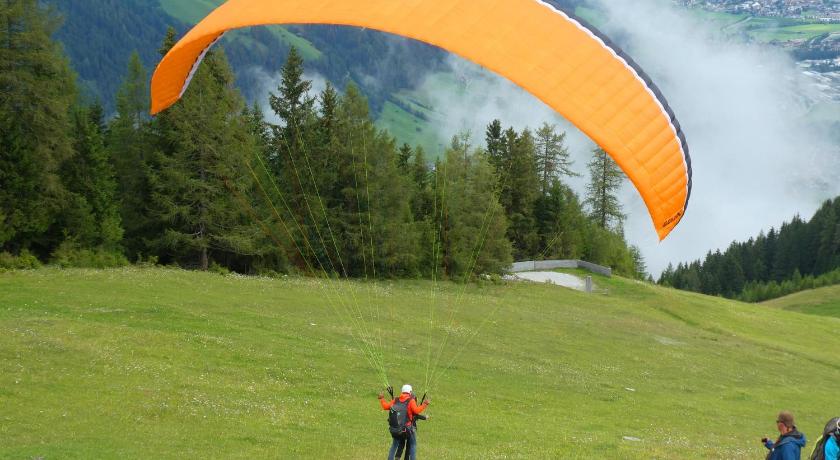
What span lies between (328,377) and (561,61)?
39.0 ft

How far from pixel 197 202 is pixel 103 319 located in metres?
19.9

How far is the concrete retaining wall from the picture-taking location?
59594mm

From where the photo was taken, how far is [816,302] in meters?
83.8

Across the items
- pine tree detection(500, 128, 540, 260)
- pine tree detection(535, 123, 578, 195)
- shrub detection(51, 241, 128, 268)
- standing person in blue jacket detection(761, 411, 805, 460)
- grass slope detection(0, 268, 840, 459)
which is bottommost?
grass slope detection(0, 268, 840, 459)

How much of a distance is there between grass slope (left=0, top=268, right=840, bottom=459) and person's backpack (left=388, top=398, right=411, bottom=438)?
301 cm

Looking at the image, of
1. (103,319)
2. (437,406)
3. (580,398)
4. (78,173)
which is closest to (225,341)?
(103,319)

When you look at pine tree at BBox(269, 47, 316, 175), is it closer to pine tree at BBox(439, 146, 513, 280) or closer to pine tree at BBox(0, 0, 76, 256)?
pine tree at BBox(439, 146, 513, 280)

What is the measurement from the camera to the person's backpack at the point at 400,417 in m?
10.8

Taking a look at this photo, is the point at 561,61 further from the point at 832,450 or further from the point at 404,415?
the point at 832,450

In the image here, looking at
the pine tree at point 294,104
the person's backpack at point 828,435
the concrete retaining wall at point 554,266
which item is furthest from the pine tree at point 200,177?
the person's backpack at point 828,435

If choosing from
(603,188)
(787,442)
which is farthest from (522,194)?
(787,442)

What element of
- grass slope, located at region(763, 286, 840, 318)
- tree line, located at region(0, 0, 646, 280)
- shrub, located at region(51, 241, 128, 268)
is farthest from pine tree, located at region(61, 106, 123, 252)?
grass slope, located at region(763, 286, 840, 318)

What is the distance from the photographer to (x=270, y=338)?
22.7 metres

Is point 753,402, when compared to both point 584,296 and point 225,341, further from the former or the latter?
point 584,296
